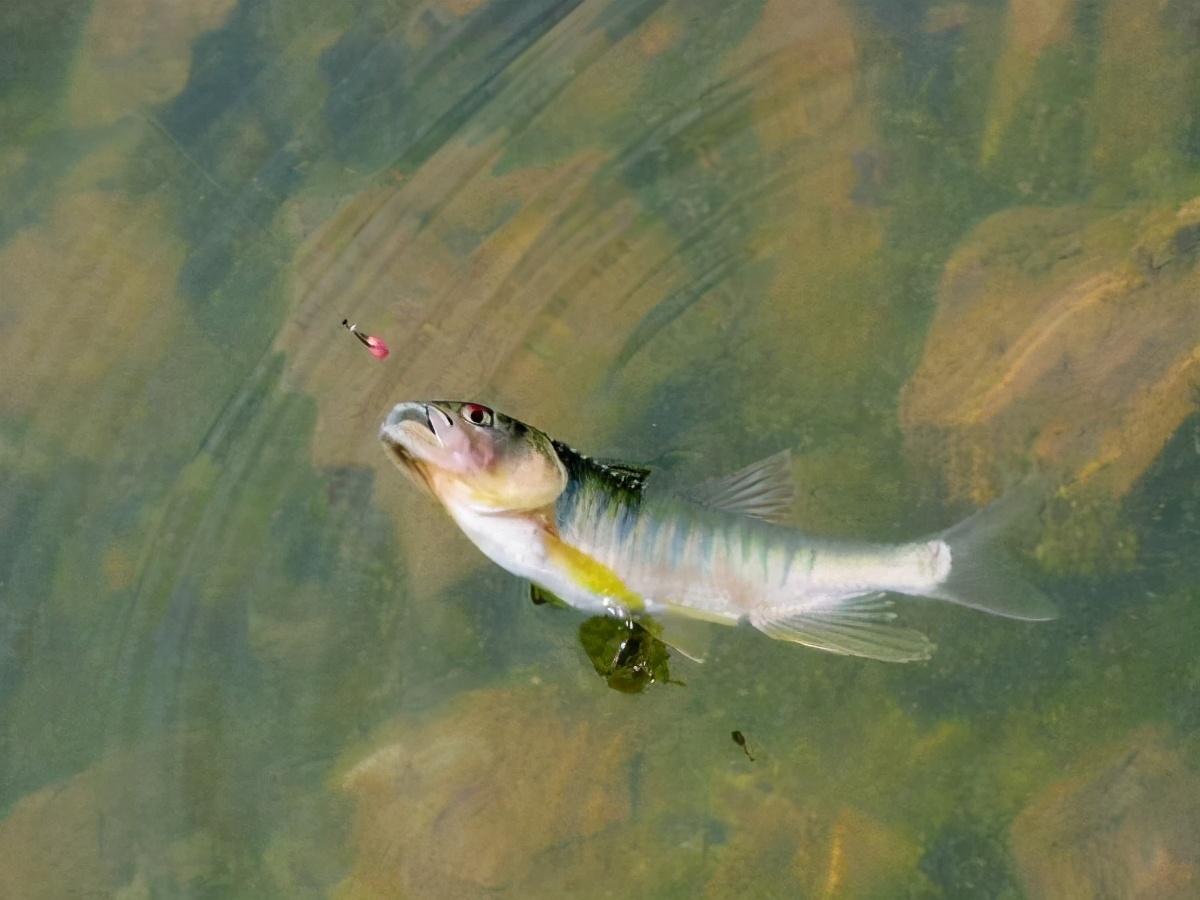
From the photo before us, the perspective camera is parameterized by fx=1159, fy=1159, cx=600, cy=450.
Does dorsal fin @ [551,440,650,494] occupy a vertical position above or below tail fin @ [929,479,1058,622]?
above

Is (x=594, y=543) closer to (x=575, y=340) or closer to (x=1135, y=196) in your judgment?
(x=575, y=340)

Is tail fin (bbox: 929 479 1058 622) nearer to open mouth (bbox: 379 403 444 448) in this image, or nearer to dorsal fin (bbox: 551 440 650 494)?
dorsal fin (bbox: 551 440 650 494)

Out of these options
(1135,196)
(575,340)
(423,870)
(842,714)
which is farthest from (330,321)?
(1135,196)

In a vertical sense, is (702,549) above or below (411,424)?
below

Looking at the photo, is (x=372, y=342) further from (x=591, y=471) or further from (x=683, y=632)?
(x=683, y=632)

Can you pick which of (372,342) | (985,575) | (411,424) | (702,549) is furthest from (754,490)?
(372,342)

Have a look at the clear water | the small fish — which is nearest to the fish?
the clear water

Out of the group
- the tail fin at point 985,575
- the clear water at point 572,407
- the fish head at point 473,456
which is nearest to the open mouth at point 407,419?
the fish head at point 473,456
